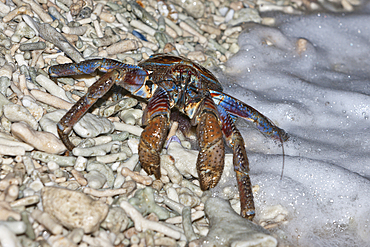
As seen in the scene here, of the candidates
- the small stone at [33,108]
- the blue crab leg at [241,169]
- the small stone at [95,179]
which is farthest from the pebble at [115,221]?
the small stone at [33,108]

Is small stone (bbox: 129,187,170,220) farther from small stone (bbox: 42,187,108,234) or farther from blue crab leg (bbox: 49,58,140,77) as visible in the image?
blue crab leg (bbox: 49,58,140,77)

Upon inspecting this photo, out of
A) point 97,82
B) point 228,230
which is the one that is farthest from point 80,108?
point 228,230

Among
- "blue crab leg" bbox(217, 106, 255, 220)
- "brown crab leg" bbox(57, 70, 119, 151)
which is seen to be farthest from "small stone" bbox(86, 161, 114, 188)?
"blue crab leg" bbox(217, 106, 255, 220)

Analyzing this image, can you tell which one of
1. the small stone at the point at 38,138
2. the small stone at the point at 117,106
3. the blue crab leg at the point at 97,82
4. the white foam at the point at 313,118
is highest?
the blue crab leg at the point at 97,82

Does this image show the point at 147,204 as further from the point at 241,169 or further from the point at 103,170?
the point at 241,169

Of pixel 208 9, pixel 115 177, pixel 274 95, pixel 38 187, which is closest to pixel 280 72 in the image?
pixel 274 95

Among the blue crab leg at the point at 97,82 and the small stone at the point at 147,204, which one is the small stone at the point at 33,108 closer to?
the blue crab leg at the point at 97,82
